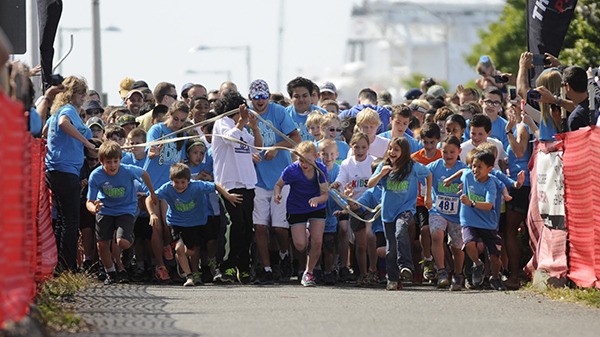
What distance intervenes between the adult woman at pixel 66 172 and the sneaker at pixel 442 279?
367 centimetres

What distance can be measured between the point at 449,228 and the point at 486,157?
0.92m

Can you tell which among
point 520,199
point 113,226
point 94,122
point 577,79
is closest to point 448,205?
point 520,199

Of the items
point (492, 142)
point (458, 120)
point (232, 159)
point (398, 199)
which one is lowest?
point (398, 199)

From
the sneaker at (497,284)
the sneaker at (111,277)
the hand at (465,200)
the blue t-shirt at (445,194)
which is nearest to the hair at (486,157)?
the hand at (465,200)

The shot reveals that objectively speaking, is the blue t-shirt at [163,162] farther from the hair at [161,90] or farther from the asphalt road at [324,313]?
the hair at [161,90]

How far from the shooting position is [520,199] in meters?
16.5

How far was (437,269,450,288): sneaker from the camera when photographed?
52.9 ft

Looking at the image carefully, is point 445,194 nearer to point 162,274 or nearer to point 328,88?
point 162,274

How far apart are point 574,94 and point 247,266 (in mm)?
4367

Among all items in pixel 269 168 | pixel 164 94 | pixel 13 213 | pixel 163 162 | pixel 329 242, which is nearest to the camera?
pixel 13 213

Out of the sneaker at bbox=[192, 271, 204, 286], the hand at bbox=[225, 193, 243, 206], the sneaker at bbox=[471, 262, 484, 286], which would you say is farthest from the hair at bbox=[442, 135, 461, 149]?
the sneaker at bbox=[192, 271, 204, 286]

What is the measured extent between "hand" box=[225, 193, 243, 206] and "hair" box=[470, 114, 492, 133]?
8.43 feet

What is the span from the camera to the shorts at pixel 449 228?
16250 mm

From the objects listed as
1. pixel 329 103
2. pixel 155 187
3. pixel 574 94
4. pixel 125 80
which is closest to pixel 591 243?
pixel 574 94
